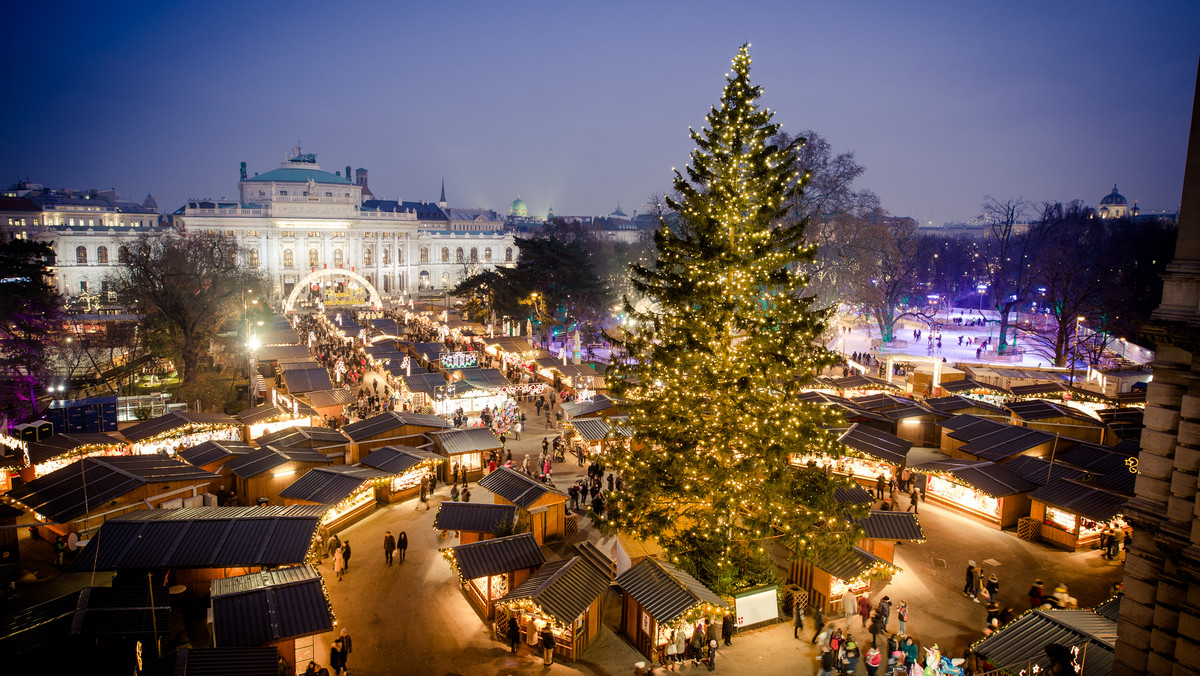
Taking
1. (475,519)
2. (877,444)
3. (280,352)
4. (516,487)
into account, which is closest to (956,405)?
(877,444)

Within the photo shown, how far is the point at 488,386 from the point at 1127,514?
2031cm

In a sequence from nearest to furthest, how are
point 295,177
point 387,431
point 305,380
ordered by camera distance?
point 387,431, point 305,380, point 295,177

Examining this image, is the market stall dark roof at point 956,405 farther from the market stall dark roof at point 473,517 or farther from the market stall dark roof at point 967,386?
the market stall dark roof at point 473,517

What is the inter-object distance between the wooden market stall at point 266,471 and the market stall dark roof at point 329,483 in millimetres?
595

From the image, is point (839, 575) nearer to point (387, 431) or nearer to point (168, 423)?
point (387, 431)

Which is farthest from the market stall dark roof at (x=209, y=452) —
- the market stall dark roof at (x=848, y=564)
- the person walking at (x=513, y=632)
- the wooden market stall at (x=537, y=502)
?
the market stall dark roof at (x=848, y=564)

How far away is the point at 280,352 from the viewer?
30734 millimetres

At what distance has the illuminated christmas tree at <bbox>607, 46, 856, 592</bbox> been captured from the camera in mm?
11156

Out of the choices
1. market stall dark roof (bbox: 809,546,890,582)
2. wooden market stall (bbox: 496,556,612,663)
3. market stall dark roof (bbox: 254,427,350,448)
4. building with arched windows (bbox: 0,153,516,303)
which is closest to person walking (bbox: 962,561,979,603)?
market stall dark roof (bbox: 809,546,890,582)

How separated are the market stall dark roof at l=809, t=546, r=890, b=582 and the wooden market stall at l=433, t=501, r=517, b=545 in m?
6.05

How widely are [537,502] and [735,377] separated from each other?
5.76 meters

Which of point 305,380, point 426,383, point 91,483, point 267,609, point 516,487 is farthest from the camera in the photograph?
point 426,383

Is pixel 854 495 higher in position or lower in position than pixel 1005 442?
lower

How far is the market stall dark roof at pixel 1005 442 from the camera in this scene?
56.7 feet
